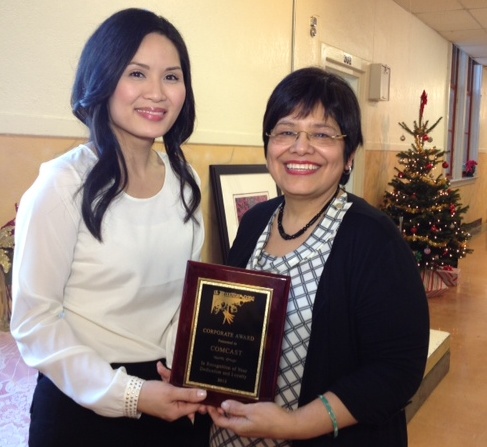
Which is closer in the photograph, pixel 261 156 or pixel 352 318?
pixel 352 318

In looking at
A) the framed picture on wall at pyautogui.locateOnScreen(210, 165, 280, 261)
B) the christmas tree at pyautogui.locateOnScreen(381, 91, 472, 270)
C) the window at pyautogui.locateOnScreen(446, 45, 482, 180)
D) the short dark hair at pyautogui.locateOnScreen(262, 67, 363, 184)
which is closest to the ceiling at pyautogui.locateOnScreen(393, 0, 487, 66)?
the window at pyautogui.locateOnScreen(446, 45, 482, 180)

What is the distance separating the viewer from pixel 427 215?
5754 millimetres

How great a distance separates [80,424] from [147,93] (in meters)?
0.80

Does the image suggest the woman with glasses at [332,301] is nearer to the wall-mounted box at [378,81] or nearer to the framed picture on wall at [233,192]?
the framed picture on wall at [233,192]

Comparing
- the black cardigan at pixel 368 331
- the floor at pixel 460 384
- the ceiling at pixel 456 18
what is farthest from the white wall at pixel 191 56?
the ceiling at pixel 456 18

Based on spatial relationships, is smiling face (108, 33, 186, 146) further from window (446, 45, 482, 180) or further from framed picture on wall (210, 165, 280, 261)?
window (446, 45, 482, 180)

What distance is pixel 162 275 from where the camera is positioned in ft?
4.54

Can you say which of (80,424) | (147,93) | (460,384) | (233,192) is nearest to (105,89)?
(147,93)

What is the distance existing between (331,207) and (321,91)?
0.92 ft

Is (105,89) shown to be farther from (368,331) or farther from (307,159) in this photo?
(368,331)

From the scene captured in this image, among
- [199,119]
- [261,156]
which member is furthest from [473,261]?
[199,119]

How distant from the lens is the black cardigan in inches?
46.5

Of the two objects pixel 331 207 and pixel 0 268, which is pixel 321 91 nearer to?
pixel 331 207

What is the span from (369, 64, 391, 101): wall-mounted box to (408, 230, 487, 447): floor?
Answer: 7.24 ft
